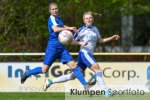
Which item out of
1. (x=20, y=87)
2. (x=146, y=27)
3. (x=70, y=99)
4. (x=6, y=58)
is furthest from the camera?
(x=146, y=27)

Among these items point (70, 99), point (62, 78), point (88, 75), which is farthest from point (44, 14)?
point (70, 99)

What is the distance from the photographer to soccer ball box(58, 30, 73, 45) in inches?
541

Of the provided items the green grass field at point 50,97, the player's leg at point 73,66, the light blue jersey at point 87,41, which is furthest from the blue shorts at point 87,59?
the green grass field at point 50,97

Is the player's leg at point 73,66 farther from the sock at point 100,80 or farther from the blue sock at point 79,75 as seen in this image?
the sock at point 100,80

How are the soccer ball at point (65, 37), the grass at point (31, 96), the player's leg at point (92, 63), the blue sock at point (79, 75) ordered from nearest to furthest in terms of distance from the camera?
the soccer ball at point (65, 37)
the blue sock at point (79, 75)
the player's leg at point (92, 63)
the grass at point (31, 96)

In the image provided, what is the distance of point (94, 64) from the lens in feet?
46.4

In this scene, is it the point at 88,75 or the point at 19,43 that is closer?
the point at 88,75

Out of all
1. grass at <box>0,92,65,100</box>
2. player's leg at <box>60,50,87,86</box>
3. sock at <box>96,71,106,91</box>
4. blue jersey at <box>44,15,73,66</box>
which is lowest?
grass at <box>0,92,65,100</box>

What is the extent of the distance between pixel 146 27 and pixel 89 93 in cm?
1863

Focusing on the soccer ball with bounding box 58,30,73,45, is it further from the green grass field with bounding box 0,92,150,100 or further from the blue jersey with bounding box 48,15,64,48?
the green grass field with bounding box 0,92,150,100

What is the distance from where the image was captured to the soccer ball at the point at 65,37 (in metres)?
13.7

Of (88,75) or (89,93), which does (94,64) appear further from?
(88,75)

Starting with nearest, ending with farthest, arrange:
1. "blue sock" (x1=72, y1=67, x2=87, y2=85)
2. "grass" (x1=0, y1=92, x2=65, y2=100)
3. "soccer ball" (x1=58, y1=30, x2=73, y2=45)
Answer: "soccer ball" (x1=58, y1=30, x2=73, y2=45) → "blue sock" (x1=72, y1=67, x2=87, y2=85) → "grass" (x1=0, y1=92, x2=65, y2=100)

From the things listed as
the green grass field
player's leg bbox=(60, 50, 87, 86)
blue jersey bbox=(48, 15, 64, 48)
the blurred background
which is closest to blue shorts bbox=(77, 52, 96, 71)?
player's leg bbox=(60, 50, 87, 86)
